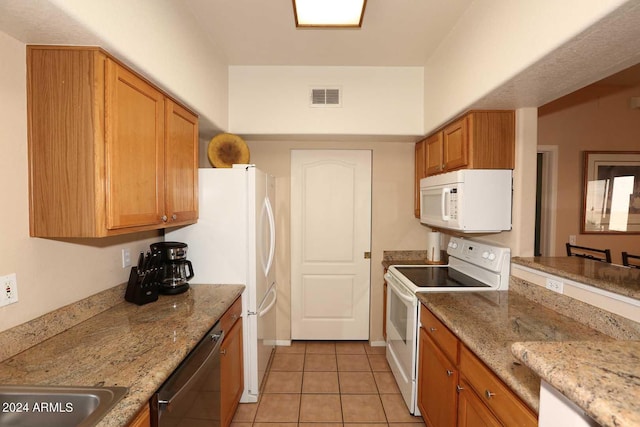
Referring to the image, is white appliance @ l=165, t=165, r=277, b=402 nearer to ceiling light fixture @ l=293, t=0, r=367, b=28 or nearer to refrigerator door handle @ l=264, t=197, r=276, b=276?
refrigerator door handle @ l=264, t=197, r=276, b=276

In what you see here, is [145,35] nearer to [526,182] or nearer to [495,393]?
[495,393]

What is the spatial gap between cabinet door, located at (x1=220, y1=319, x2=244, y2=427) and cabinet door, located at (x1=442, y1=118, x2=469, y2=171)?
1.95 metres

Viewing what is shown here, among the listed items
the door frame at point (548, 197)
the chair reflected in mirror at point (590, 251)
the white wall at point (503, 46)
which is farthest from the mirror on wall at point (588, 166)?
the white wall at point (503, 46)

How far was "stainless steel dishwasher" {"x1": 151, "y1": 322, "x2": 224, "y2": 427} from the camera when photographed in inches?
46.0

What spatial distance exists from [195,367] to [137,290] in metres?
0.73

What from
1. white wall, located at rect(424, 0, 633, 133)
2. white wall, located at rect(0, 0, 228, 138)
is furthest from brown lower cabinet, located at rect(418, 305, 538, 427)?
white wall, located at rect(0, 0, 228, 138)

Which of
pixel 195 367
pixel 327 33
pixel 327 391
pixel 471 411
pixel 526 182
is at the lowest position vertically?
pixel 327 391

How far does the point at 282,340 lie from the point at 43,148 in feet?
8.85

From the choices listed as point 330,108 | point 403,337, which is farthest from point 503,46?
point 403,337

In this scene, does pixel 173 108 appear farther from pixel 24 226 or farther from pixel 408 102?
pixel 408 102

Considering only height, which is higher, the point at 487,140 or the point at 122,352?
the point at 487,140

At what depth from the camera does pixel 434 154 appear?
279 centimetres

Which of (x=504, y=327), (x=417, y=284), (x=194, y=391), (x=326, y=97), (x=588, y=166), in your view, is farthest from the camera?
(x=588, y=166)

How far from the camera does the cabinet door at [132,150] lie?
4.43 ft
